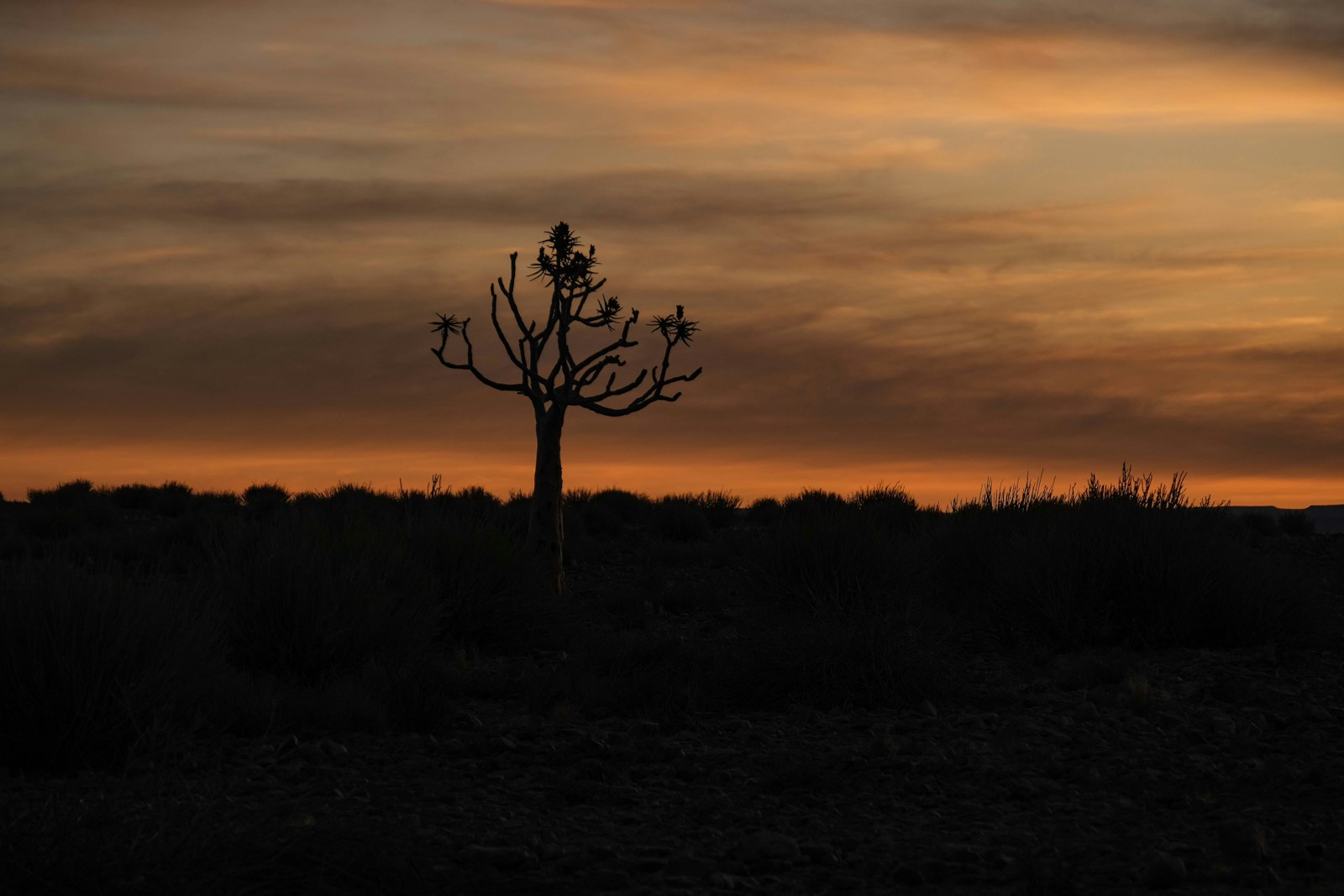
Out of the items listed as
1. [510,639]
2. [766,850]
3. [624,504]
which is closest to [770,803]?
[766,850]

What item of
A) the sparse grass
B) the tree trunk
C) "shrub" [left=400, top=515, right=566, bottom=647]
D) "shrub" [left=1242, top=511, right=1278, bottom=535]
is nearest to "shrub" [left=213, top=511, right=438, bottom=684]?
the sparse grass

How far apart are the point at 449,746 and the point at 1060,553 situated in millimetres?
8474

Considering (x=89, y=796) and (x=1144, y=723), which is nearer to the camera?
(x=89, y=796)

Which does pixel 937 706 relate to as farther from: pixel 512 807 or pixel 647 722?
pixel 512 807

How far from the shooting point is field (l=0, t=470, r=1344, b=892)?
9562 mm

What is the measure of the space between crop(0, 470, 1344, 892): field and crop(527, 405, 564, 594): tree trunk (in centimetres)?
50

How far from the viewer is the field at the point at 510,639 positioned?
9562 millimetres

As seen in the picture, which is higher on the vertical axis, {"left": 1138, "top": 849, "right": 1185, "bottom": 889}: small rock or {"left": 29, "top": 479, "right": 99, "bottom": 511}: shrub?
{"left": 29, "top": 479, "right": 99, "bottom": 511}: shrub

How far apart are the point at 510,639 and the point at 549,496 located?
4.69 metres

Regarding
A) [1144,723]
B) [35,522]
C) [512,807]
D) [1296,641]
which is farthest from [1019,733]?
[35,522]

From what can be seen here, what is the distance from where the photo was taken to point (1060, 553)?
663 inches

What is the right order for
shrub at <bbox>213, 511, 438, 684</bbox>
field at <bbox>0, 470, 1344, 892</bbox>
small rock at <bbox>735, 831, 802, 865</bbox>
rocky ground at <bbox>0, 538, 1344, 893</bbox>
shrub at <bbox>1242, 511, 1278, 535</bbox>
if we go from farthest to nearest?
shrub at <bbox>1242, 511, 1278, 535</bbox> < shrub at <bbox>213, 511, 438, 684</bbox> < field at <bbox>0, 470, 1344, 892</bbox> < small rock at <bbox>735, 831, 802, 865</bbox> < rocky ground at <bbox>0, 538, 1344, 893</bbox>

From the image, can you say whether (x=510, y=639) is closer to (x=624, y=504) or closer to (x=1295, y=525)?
(x=624, y=504)

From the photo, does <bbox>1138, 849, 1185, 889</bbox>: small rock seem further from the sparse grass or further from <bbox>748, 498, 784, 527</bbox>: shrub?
<bbox>748, 498, 784, 527</bbox>: shrub
